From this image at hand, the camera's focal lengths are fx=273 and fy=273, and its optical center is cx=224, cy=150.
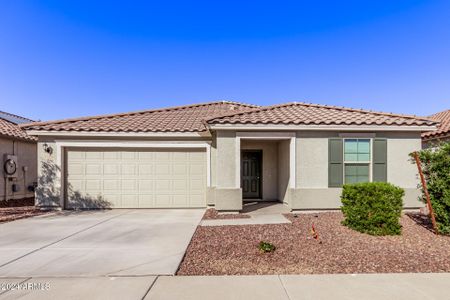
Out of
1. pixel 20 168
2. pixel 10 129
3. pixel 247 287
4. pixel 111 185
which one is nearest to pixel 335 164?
Answer: pixel 247 287

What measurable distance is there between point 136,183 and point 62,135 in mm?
3493

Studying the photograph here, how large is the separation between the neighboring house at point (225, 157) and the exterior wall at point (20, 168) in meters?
4.63

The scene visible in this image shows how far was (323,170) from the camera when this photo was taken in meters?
9.88

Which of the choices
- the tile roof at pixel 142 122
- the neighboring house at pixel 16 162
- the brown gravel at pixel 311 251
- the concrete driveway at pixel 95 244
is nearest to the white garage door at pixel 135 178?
the tile roof at pixel 142 122

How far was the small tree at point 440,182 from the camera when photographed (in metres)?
6.63

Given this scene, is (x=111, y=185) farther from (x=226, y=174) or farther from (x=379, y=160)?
(x=379, y=160)

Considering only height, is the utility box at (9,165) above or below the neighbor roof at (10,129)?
below

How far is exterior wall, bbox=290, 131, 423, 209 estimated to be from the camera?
32.3 ft

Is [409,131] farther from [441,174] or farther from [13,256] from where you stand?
[13,256]

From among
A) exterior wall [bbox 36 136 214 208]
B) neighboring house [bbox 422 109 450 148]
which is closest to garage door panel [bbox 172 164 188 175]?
exterior wall [bbox 36 136 214 208]

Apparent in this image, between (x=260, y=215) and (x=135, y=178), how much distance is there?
537cm

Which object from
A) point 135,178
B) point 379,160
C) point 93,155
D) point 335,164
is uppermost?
point 93,155

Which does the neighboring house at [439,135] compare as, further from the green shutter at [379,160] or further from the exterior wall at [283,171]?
the exterior wall at [283,171]

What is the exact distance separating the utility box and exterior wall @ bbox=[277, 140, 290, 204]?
13367mm
